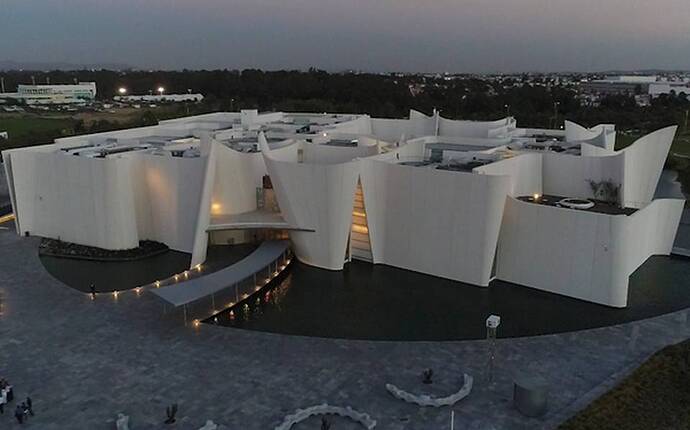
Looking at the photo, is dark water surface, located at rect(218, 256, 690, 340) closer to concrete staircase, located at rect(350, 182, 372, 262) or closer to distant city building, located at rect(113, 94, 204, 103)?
concrete staircase, located at rect(350, 182, 372, 262)

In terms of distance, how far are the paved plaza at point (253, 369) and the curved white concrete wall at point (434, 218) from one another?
5.70 meters

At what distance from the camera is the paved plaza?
1463cm

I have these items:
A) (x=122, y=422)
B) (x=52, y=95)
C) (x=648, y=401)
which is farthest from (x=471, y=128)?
(x=52, y=95)

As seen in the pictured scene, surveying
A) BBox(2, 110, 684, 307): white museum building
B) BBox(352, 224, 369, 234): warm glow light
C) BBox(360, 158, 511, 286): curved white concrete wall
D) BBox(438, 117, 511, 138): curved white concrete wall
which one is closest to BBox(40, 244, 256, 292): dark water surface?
BBox(2, 110, 684, 307): white museum building

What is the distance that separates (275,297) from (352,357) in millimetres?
5966

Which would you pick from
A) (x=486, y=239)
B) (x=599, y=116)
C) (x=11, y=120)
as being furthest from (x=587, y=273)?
(x=11, y=120)

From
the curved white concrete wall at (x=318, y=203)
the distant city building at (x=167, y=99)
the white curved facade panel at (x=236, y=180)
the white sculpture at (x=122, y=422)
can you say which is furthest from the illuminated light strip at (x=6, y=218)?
the distant city building at (x=167, y=99)

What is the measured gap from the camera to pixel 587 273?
71.8ft

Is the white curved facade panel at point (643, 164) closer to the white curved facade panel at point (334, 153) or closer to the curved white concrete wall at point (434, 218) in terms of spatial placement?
the curved white concrete wall at point (434, 218)

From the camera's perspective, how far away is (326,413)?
1458 centimetres

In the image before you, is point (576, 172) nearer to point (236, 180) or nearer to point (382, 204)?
point (382, 204)

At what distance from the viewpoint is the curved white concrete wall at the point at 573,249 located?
69.7 ft

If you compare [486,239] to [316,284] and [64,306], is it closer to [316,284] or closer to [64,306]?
[316,284]

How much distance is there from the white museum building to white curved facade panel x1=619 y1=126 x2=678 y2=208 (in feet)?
0.51
